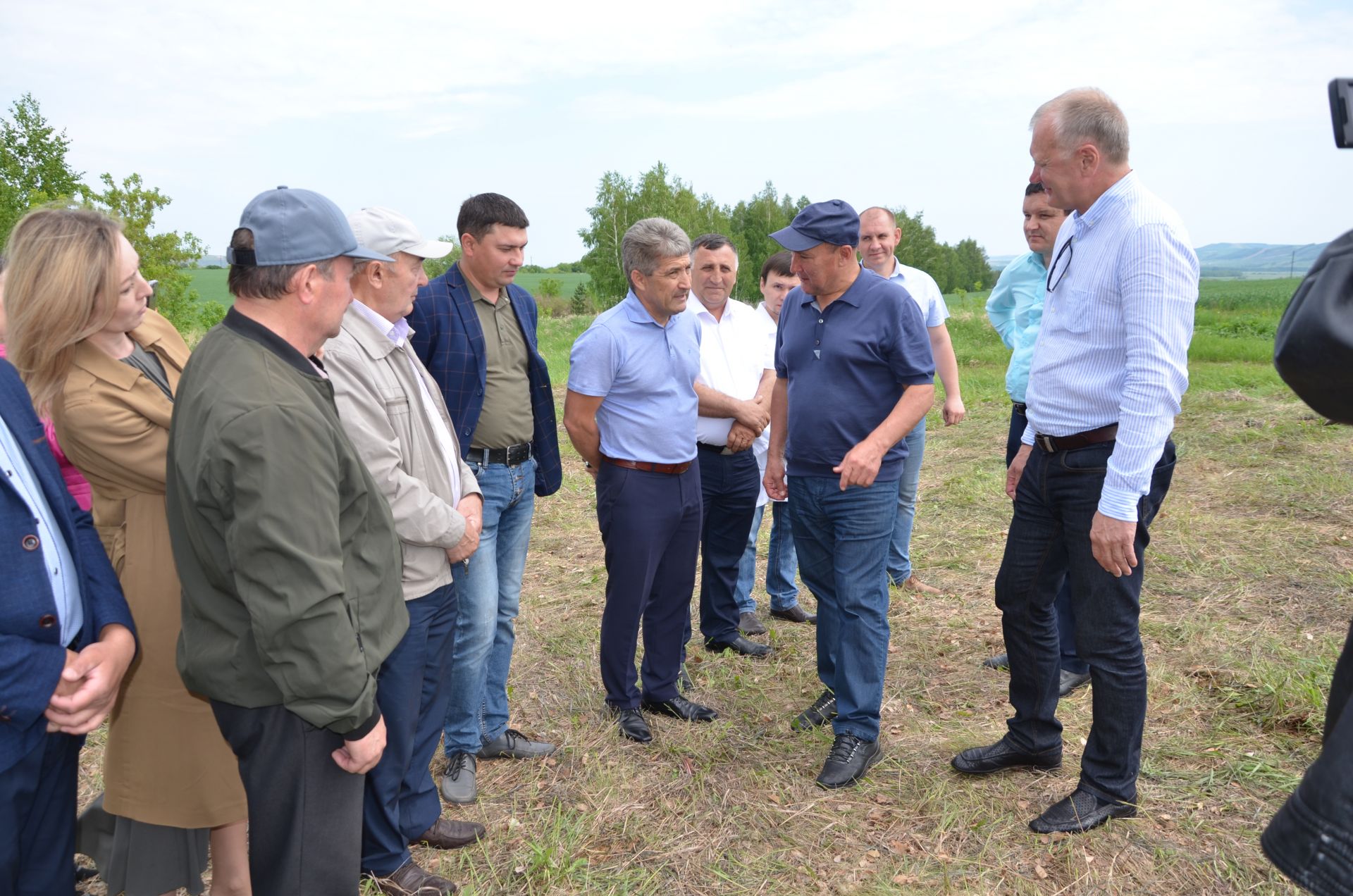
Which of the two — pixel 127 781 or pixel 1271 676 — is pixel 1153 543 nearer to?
pixel 1271 676

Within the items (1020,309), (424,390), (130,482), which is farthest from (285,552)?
(1020,309)

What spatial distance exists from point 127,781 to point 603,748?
189cm

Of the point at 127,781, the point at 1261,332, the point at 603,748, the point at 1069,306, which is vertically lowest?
the point at 1261,332

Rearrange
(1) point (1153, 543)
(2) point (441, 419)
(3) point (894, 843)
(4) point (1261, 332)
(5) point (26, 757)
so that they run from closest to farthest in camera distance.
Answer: (5) point (26, 757) < (2) point (441, 419) < (3) point (894, 843) < (1) point (1153, 543) < (4) point (1261, 332)

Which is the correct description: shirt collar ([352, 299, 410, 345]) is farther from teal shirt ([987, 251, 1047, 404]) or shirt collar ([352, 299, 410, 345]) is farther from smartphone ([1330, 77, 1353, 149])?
teal shirt ([987, 251, 1047, 404])

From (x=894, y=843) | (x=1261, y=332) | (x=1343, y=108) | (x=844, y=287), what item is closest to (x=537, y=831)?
(x=894, y=843)

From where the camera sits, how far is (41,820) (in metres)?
2.14

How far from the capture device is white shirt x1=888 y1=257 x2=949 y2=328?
5.72m

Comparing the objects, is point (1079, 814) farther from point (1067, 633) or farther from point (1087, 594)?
point (1067, 633)

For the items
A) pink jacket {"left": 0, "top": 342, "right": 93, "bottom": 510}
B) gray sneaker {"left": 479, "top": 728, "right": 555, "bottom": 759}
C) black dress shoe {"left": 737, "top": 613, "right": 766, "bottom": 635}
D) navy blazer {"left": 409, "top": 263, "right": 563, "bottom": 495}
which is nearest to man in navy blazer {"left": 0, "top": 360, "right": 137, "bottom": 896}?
pink jacket {"left": 0, "top": 342, "right": 93, "bottom": 510}

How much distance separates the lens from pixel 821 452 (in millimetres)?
3764

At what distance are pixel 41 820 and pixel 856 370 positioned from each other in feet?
9.65

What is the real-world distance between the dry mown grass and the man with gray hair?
51 cm

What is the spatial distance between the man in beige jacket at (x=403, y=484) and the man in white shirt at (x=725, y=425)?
73.0 inches
